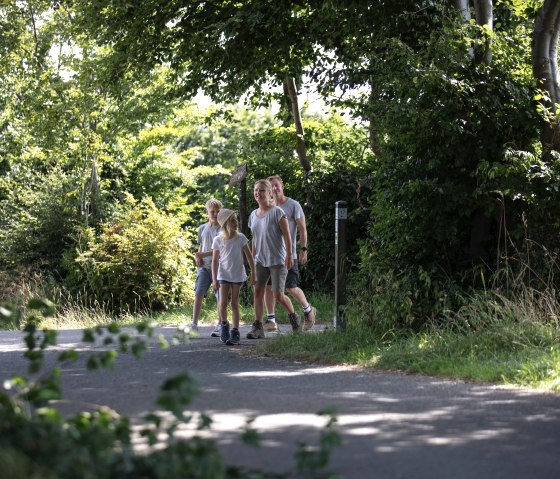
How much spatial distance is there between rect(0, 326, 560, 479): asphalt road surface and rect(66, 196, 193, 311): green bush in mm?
10131

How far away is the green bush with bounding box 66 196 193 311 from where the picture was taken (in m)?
21.4

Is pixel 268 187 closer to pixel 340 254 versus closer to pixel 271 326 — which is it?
pixel 340 254

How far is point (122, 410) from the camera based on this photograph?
289 inches

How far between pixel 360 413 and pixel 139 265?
585 inches

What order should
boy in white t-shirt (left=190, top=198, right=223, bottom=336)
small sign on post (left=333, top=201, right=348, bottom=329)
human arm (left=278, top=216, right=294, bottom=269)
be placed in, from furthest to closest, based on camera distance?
boy in white t-shirt (left=190, top=198, right=223, bottom=336) → human arm (left=278, top=216, right=294, bottom=269) → small sign on post (left=333, top=201, right=348, bottom=329)

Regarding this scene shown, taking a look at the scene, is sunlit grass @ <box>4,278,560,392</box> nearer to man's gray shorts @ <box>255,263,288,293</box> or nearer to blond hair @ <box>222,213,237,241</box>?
man's gray shorts @ <box>255,263,288,293</box>

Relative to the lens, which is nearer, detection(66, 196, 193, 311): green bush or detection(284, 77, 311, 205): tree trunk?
detection(66, 196, 193, 311): green bush

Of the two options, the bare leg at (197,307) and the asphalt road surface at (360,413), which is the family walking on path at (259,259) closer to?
the bare leg at (197,307)

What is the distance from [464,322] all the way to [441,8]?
6.47 meters

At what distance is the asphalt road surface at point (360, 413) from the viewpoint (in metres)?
5.58

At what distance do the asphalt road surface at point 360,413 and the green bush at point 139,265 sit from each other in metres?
10.1

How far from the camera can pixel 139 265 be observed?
21625 mm

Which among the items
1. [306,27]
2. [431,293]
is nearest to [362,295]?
[431,293]

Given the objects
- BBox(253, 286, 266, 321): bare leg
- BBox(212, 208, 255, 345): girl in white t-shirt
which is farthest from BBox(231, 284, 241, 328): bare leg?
BBox(253, 286, 266, 321): bare leg
